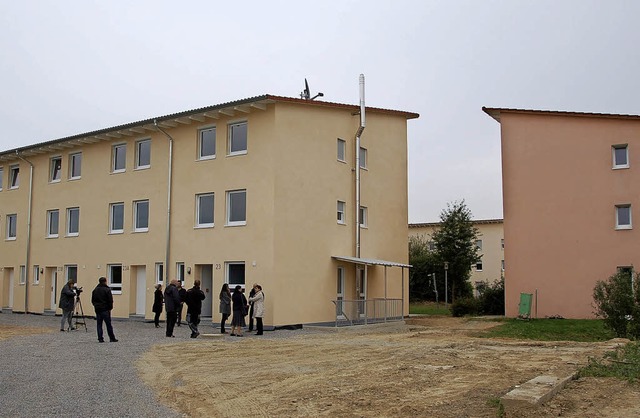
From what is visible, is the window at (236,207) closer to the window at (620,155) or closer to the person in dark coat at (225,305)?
the person in dark coat at (225,305)

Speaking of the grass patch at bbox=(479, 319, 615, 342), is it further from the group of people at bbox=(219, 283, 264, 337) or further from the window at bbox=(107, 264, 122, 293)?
the window at bbox=(107, 264, 122, 293)

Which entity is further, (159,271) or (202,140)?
(159,271)

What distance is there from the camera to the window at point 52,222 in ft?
101

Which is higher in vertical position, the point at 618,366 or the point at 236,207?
the point at 236,207

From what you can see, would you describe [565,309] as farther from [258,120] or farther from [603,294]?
[258,120]

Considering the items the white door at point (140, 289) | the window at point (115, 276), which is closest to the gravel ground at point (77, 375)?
the white door at point (140, 289)

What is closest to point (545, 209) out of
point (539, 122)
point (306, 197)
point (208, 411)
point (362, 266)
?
point (539, 122)

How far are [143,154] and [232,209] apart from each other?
568cm

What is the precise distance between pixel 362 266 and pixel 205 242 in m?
6.19

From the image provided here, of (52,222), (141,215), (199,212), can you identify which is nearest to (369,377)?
(199,212)

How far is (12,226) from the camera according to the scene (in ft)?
110

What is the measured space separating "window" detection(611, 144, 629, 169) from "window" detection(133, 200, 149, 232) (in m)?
18.5

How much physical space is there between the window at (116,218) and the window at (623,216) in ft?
64.4

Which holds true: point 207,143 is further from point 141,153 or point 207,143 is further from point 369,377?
point 369,377
